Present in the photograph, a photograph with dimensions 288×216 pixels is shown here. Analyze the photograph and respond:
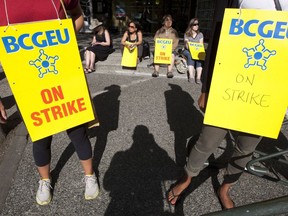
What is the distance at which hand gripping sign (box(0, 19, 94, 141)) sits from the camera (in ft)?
4.73

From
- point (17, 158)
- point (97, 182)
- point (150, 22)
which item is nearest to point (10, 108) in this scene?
point (17, 158)

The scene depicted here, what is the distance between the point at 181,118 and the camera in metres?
3.73

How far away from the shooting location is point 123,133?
3.27 m

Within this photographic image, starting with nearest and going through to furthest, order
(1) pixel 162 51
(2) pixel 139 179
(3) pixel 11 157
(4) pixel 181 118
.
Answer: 1. (2) pixel 139 179
2. (3) pixel 11 157
3. (4) pixel 181 118
4. (1) pixel 162 51

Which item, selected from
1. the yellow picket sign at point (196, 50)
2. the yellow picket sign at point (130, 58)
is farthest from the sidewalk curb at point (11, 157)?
the yellow picket sign at point (196, 50)

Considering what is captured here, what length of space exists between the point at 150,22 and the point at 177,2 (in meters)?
1.81

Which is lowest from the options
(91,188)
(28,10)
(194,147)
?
(91,188)

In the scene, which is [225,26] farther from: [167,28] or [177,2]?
[177,2]

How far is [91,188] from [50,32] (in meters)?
1.43

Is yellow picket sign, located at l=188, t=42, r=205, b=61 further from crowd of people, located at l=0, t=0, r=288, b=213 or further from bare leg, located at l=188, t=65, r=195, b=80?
crowd of people, located at l=0, t=0, r=288, b=213

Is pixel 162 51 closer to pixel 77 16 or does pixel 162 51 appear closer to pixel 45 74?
pixel 77 16

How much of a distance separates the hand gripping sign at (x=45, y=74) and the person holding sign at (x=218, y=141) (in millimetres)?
913

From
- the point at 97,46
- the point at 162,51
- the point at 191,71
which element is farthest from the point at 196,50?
the point at 97,46

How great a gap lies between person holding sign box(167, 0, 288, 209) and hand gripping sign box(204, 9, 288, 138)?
3.7 inches
